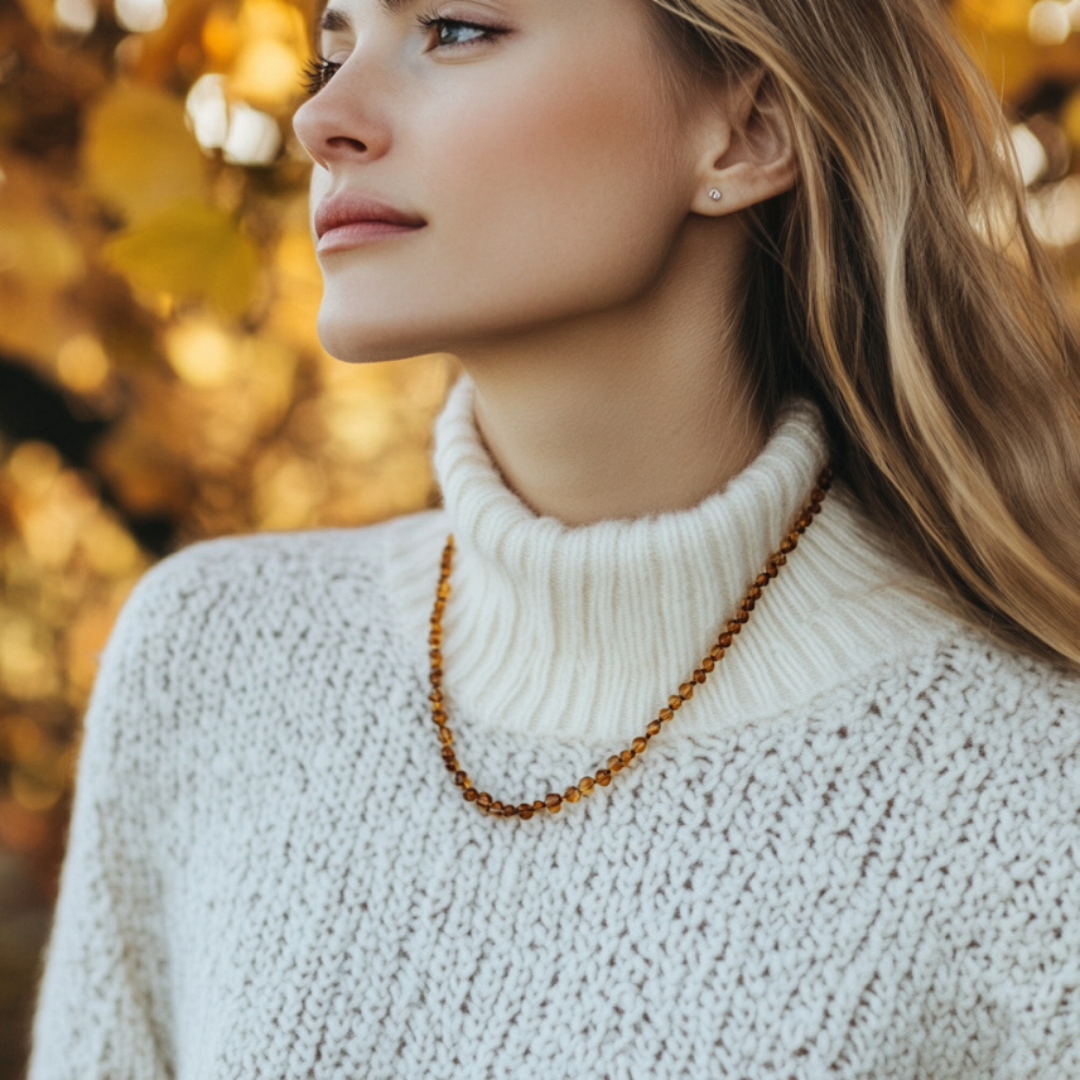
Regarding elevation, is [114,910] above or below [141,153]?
below

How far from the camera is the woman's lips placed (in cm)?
103

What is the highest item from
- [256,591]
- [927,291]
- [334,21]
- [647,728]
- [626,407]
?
[334,21]

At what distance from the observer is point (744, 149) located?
116 cm

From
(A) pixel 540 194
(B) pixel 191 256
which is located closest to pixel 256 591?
(B) pixel 191 256

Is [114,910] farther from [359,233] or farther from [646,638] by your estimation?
[359,233]

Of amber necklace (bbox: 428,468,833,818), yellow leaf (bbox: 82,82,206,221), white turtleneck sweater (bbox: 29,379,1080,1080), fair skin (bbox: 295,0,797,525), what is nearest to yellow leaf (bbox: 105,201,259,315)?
yellow leaf (bbox: 82,82,206,221)

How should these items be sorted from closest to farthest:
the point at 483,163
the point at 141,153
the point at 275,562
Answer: the point at 483,163, the point at 141,153, the point at 275,562

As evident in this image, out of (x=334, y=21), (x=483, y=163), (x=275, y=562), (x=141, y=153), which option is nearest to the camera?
(x=483, y=163)

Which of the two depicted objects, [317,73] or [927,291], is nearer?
[927,291]

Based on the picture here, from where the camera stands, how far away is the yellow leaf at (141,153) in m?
1.22

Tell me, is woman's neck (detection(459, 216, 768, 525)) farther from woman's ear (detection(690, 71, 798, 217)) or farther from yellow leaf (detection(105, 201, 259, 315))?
yellow leaf (detection(105, 201, 259, 315))

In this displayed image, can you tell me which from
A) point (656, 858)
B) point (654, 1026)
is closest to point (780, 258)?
point (656, 858)

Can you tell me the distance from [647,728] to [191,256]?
26.9 inches

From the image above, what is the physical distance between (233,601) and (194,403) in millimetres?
355
